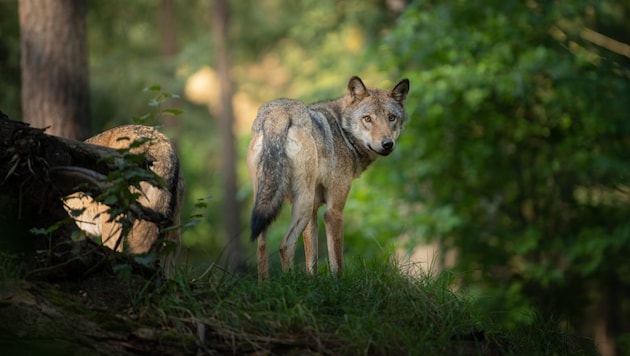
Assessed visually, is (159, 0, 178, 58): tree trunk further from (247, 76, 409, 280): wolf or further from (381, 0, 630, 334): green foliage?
(247, 76, 409, 280): wolf

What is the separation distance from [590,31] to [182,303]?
39.0 feet

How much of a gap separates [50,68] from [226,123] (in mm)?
14861

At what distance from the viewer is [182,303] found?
14.2 ft

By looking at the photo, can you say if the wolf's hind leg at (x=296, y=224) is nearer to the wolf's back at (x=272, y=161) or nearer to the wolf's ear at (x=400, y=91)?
the wolf's back at (x=272, y=161)

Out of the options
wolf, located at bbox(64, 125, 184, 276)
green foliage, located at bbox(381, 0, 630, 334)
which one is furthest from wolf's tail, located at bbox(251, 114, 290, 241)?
green foliage, located at bbox(381, 0, 630, 334)

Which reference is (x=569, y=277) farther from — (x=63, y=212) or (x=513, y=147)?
(x=63, y=212)

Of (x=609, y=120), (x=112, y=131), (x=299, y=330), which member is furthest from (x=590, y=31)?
(x=299, y=330)

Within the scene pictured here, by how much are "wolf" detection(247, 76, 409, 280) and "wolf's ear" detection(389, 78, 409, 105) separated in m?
0.01

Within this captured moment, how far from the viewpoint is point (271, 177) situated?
6.02 meters

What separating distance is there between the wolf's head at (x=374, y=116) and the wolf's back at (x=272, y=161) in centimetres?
89

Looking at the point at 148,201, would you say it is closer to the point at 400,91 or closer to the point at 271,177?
the point at 271,177

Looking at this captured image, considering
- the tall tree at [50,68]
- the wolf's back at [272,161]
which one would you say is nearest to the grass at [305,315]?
the wolf's back at [272,161]

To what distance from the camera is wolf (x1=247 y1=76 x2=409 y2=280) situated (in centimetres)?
606

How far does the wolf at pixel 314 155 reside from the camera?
6059 mm
